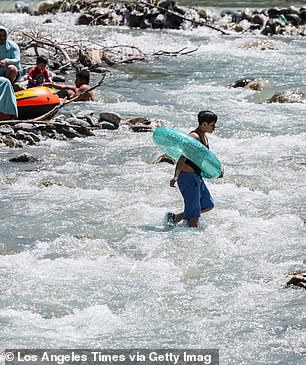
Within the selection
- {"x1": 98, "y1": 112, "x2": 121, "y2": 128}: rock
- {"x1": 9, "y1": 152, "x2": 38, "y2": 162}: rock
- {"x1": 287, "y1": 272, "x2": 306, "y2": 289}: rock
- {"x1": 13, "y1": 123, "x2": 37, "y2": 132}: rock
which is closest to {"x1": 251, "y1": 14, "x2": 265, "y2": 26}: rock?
{"x1": 98, "y1": 112, "x2": 121, "y2": 128}: rock

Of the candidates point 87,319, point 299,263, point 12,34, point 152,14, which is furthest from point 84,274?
point 152,14

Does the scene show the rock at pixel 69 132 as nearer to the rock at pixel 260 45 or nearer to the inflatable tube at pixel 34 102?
the inflatable tube at pixel 34 102

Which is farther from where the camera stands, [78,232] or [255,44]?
[255,44]

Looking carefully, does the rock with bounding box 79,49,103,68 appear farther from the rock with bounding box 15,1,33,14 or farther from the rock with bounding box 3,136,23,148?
the rock with bounding box 15,1,33,14

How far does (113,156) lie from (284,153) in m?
2.42

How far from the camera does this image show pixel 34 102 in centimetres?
1255

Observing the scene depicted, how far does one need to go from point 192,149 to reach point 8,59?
5.68 m

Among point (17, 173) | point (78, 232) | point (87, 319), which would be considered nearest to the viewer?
point (87, 319)

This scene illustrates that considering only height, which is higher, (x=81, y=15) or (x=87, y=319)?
(x=87, y=319)

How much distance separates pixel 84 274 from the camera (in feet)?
24.6

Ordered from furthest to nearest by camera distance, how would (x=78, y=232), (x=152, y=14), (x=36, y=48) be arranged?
(x=152, y=14), (x=36, y=48), (x=78, y=232)

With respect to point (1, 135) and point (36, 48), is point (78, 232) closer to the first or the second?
point (1, 135)

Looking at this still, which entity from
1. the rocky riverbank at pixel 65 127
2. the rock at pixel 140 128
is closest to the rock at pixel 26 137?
the rocky riverbank at pixel 65 127

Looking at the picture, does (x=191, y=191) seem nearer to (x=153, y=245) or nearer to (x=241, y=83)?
(x=153, y=245)
